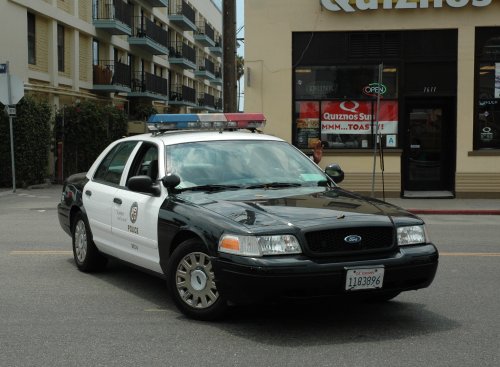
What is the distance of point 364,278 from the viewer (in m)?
5.16

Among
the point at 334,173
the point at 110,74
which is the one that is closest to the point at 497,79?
the point at 334,173

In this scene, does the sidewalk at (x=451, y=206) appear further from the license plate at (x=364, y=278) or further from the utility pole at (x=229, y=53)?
the license plate at (x=364, y=278)

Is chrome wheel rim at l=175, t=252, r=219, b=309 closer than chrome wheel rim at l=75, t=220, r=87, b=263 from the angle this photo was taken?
Yes

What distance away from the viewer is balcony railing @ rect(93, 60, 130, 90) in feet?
108

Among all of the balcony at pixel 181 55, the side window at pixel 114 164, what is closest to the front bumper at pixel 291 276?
the side window at pixel 114 164

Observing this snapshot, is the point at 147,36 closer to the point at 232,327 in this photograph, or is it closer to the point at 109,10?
the point at 109,10

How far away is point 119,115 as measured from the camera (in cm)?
2619

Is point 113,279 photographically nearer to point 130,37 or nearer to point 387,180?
point 387,180

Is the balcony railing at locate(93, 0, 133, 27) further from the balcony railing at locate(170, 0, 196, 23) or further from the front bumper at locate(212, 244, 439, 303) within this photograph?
the front bumper at locate(212, 244, 439, 303)

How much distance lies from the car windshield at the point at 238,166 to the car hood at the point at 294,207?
254mm

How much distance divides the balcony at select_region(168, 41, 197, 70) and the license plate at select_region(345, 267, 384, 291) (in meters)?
45.7

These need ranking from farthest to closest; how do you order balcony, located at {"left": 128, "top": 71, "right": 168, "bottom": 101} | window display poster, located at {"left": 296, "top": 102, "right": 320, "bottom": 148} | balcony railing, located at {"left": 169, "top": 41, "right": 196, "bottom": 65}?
balcony railing, located at {"left": 169, "top": 41, "right": 196, "bottom": 65} < balcony, located at {"left": 128, "top": 71, "right": 168, "bottom": 101} < window display poster, located at {"left": 296, "top": 102, "right": 320, "bottom": 148}

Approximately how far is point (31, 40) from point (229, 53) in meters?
11.7

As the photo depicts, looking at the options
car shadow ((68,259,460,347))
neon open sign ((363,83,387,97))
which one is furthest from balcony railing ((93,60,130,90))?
car shadow ((68,259,460,347))
